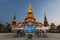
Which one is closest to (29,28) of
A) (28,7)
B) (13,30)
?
(28,7)

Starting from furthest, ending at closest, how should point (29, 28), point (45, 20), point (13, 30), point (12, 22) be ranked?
1. point (45, 20)
2. point (12, 22)
3. point (13, 30)
4. point (29, 28)

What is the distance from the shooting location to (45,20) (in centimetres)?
9969

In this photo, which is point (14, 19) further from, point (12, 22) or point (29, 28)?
point (29, 28)

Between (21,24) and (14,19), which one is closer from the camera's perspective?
(21,24)

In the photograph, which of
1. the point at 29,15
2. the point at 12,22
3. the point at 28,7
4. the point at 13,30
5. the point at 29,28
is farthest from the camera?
the point at 12,22

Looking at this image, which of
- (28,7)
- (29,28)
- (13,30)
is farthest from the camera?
(13,30)

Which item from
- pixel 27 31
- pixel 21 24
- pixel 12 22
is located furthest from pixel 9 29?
pixel 27 31

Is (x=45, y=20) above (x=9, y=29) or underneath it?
above

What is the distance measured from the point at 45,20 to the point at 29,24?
5813cm

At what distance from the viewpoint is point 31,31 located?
42.9m

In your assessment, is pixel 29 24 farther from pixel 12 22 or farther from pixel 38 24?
pixel 12 22

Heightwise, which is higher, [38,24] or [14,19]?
[14,19]

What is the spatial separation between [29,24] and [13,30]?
4005 cm

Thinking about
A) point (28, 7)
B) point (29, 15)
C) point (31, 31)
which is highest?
point (28, 7)
